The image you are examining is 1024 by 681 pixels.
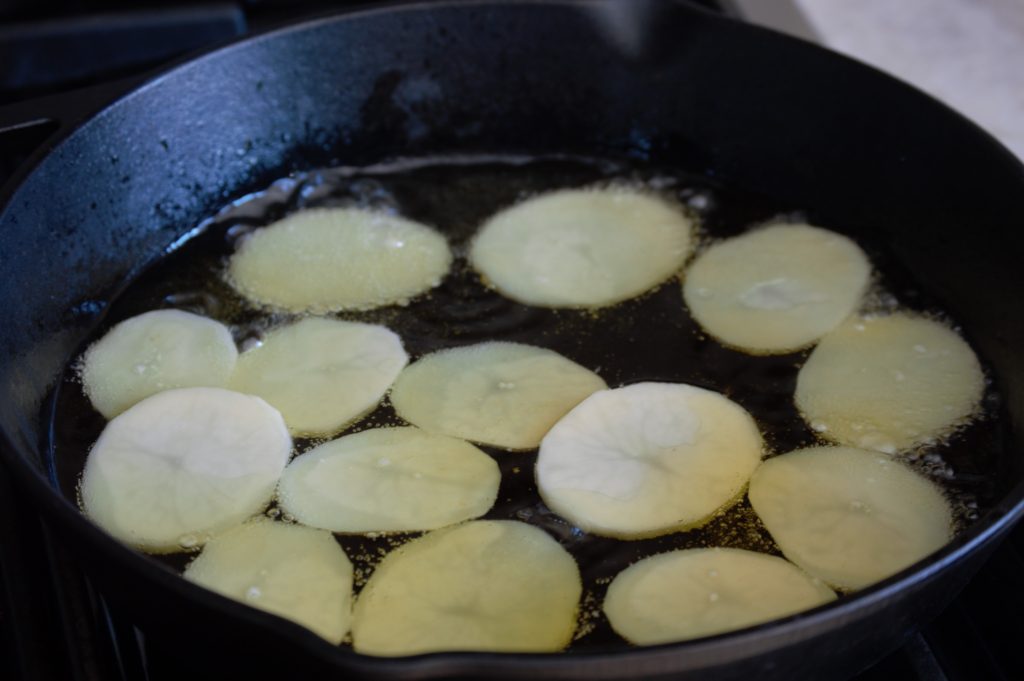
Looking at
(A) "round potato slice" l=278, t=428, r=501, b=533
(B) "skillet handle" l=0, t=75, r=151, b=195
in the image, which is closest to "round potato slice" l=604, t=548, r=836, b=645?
(A) "round potato slice" l=278, t=428, r=501, b=533

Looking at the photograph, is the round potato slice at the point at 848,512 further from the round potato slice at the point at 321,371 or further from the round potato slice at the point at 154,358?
the round potato slice at the point at 154,358

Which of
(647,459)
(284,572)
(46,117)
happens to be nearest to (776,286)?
(647,459)

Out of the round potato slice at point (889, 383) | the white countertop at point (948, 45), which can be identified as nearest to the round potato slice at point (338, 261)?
the round potato slice at point (889, 383)

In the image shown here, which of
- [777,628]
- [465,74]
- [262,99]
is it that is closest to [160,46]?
[262,99]

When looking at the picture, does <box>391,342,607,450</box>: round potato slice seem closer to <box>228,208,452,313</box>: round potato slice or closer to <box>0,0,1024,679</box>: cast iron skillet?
<box>228,208,452,313</box>: round potato slice

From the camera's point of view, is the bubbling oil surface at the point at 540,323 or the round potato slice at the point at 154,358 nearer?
the bubbling oil surface at the point at 540,323

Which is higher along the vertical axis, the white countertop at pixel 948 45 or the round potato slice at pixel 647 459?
the white countertop at pixel 948 45
